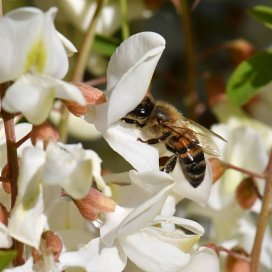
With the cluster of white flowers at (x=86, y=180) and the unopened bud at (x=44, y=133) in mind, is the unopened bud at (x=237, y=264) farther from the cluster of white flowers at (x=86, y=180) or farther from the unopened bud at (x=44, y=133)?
the unopened bud at (x=44, y=133)

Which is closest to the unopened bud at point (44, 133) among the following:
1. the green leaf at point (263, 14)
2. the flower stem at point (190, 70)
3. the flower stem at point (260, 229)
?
the flower stem at point (260, 229)

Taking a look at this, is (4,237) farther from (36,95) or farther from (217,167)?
(217,167)

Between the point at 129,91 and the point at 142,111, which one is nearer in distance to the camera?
the point at 129,91

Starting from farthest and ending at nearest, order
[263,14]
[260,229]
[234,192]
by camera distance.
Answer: [234,192]
[263,14]
[260,229]

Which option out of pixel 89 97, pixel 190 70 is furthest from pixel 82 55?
pixel 89 97

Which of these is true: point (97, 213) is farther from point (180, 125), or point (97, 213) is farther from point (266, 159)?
point (266, 159)

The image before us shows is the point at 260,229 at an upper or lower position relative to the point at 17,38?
lower

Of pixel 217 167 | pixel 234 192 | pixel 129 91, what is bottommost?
pixel 234 192
